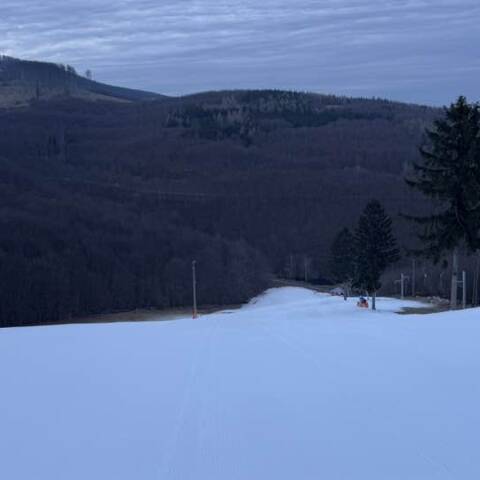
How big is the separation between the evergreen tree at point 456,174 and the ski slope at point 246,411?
1612 centimetres

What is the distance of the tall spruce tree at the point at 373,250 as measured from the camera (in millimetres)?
50812

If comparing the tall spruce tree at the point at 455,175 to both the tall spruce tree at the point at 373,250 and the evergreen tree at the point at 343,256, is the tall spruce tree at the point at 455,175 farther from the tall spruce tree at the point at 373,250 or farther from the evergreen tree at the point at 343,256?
the evergreen tree at the point at 343,256

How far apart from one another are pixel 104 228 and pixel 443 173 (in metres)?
58.6

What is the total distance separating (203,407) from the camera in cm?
966

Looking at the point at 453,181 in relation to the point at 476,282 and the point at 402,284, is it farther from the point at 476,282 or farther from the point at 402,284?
the point at 402,284

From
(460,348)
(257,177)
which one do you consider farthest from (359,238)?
(257,177)

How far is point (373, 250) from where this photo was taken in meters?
51.0

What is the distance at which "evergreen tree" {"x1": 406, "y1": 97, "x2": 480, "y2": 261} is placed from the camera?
102 ft

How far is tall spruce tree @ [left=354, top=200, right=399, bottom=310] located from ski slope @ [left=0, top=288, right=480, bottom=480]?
3504 centimetres

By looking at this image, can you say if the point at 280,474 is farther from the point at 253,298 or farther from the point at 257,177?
the point at 257,177

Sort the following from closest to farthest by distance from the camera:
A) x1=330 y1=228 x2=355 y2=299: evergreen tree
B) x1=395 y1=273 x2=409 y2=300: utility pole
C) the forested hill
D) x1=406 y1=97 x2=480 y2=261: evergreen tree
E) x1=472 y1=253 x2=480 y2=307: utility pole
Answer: x1=406 y1=97 x2=480 y2=261: evergreen tree, x1=472 y1=253 x2=480 y2=307: utility pole, x1=395 y1=273 x2=409 y2=300: utility pole, the forested hill, x1=330 y1=228 x2=355 y2=299: evergreen tree

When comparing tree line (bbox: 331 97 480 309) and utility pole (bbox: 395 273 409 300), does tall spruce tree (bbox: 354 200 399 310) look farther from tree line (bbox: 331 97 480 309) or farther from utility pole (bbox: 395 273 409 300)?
tree line (bbox: 331 97 480 309)

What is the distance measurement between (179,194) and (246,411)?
11476 cm

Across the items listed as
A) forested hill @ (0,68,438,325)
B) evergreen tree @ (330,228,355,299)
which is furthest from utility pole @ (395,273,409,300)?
forested hill @ (0,68,438,325)
